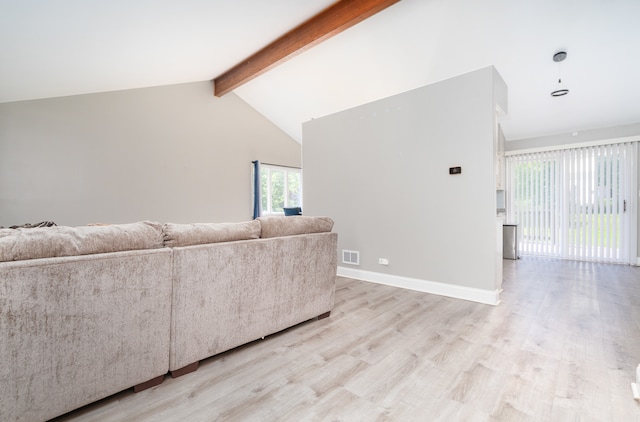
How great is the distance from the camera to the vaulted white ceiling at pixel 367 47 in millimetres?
2762

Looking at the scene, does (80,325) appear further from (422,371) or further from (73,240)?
(422,371)

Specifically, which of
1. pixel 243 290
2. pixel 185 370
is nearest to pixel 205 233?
pixel 243 290

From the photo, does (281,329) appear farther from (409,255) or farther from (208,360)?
(409,255)

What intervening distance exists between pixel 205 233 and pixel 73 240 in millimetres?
618

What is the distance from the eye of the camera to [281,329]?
2.14 meters

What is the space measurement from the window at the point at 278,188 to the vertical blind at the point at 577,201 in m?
5.15

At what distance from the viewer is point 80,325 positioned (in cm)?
127

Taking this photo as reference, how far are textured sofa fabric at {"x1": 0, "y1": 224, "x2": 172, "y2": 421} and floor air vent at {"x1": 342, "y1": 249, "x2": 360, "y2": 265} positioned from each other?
2.71 metres

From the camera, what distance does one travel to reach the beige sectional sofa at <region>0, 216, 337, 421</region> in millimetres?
1147

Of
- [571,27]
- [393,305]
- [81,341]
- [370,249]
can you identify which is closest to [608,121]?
[571,27]

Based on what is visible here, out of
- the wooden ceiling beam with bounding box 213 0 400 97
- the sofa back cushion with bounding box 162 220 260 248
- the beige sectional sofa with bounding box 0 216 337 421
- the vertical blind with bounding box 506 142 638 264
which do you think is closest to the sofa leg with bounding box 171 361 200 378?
the beige sectional sofa with bounding box 0 216 337 421

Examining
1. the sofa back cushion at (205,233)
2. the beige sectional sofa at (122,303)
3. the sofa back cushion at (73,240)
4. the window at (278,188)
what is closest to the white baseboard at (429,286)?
the beige sectional sofa at (122,303)

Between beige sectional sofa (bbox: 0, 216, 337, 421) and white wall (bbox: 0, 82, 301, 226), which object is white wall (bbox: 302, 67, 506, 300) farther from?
white wall (bbox: 0, 82, 301, 226)

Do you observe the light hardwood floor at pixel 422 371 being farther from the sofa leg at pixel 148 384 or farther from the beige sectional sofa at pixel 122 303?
the beige sectional sofa at pixel 122 303
